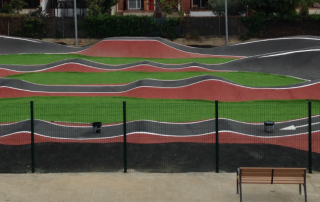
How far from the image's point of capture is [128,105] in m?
27.5

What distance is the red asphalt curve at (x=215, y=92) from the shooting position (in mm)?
28448

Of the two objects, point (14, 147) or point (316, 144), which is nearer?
point (316, 144)

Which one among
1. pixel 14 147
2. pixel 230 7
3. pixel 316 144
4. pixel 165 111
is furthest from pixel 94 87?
pixel 230 7

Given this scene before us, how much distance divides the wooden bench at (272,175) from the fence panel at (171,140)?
8.98ft

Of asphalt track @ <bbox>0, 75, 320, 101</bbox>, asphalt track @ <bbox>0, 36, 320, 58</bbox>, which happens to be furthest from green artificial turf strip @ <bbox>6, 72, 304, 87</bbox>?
asphalt track @ <bbox>0, 36, 320, 58</bbox>

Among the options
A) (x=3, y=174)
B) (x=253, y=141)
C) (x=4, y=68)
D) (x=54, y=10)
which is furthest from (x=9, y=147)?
(x=54, y=10)

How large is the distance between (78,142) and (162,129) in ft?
10.8

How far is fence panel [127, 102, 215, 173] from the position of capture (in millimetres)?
17578

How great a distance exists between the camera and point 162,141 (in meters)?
20.1

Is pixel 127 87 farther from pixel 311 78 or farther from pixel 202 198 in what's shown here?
pixel 202 198

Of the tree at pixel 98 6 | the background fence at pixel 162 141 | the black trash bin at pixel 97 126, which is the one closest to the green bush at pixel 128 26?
the tree at pixel 98 6

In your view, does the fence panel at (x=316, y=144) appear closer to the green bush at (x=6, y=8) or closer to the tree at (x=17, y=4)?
the green bush at (x=6, y=8)

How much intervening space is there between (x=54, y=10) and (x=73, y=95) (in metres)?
28.7

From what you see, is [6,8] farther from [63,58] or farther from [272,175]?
[272,175]
